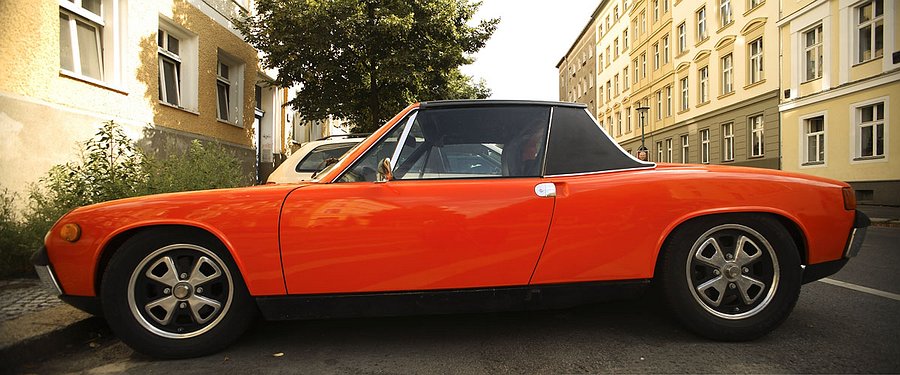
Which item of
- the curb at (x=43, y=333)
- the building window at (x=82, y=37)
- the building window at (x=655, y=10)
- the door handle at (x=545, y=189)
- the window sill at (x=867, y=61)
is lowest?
the curb at (x=43, y=333)

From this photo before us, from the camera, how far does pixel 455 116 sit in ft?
9.85

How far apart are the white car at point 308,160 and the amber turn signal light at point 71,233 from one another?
8.47 ft

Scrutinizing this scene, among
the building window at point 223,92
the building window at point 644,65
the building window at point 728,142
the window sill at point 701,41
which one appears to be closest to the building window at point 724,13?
the window sill at point 701,41

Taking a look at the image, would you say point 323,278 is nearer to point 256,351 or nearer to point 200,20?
point 256,351

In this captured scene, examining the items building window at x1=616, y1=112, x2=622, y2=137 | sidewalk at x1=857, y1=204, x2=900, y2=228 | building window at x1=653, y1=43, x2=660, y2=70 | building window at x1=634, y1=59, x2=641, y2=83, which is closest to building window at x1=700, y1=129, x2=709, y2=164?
building window at x1=653, y1=43, x2=660, y2=70

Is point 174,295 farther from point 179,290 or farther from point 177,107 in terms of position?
point 177,107

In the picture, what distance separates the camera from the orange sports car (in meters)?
2.59

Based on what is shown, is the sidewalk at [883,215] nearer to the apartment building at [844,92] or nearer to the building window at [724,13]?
the apartment building at [844,92]

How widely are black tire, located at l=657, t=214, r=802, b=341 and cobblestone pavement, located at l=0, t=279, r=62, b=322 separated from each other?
4142 millimetres

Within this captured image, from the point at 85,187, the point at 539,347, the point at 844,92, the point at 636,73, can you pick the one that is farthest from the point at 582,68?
the point at 539,347

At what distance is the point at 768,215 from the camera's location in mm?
2783

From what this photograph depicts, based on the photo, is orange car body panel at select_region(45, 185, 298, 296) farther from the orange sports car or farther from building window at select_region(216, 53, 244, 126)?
building window at select_region(216, 53, 244, 126)

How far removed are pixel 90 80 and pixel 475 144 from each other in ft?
25.8

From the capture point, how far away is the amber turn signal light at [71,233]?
8.61ft
